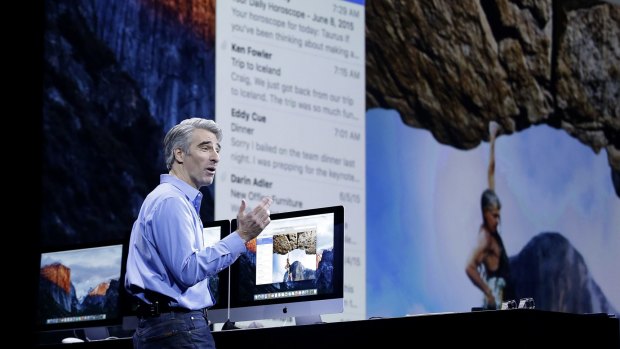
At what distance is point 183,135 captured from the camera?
303 cm

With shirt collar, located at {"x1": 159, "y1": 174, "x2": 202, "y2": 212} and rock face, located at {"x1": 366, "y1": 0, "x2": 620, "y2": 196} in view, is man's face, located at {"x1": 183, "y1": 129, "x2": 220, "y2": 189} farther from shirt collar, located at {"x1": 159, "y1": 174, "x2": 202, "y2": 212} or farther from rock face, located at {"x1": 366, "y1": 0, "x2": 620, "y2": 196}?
rock face, located at {"x1": 366, "y1": 0, "x2": 620, "y2": 196}

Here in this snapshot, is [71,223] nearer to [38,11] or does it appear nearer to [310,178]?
[310,178]

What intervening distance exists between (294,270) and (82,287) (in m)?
1.08

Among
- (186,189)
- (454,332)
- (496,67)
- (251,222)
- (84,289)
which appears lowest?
(454,332)

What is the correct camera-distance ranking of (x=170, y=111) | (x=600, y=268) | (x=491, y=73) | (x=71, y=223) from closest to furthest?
(x=71, y=223)
(x=170, y=111)
(x=491, y=73)
(x=600, y=268)

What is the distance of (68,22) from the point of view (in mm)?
4898

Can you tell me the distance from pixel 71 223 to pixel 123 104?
65cm

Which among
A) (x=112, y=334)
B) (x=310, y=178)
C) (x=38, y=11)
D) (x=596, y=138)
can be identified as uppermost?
(x=596, y=138)

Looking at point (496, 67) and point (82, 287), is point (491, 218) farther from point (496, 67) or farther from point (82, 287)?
point (82, 287)

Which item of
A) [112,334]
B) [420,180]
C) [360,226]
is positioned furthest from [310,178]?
[112,334]

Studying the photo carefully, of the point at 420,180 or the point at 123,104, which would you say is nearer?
the point at 123,104

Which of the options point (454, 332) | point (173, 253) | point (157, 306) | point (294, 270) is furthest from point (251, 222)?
point (294, 270)

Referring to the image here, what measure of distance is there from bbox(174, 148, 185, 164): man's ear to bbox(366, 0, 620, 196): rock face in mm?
3093

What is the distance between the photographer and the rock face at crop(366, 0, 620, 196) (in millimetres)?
6232
